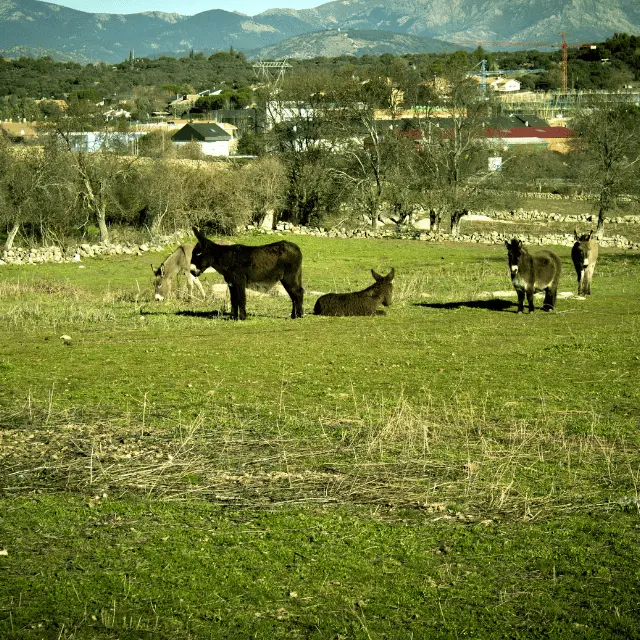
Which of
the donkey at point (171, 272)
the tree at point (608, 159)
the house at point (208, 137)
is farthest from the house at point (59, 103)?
the donkey at point (171, 272)

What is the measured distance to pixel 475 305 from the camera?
23312mm

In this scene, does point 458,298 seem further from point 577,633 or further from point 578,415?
point 577,633

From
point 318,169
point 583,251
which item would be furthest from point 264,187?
point 583,251

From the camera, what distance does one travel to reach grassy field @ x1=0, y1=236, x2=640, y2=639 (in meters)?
6.39

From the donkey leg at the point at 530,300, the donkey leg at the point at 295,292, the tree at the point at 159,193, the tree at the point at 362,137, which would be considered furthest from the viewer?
the tree at the point at 362,137

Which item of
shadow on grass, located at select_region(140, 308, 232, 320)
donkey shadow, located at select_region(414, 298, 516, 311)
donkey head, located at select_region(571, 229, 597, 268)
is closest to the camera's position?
shadow on grass, located at select_region(140, 308, 232, 320)

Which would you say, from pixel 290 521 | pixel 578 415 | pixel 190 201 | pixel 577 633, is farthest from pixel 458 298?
pixel 190 201

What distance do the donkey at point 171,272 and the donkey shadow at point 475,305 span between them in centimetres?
627

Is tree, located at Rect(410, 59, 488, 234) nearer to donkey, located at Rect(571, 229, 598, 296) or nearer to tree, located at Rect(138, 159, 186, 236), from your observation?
tree, located at Rect(138, 159, 186, 236)

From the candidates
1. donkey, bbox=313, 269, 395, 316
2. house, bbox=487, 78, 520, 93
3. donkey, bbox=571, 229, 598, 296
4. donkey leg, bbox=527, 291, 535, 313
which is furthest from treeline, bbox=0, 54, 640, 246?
house, bbox=487, 78, 520, 93

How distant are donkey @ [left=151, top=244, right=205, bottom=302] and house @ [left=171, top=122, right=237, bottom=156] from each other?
70.7m

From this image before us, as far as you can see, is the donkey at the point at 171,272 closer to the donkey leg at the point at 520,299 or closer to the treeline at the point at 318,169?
the donkey leg at the point at 520,299

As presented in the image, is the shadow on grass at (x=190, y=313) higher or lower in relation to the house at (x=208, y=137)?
lower

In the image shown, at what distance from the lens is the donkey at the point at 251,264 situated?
67.1 ft
